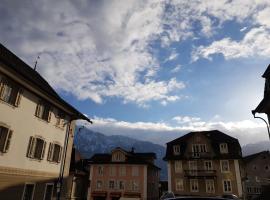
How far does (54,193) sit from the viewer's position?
2289cm

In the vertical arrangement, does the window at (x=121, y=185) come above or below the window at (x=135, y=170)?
below

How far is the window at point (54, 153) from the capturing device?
73.3 feet

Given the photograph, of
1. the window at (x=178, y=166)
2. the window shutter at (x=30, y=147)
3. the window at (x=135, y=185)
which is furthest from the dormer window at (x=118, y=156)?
the window shutter at (x=30, y=147)

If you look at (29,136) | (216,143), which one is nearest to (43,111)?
(29,136)

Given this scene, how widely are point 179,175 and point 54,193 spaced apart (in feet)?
105

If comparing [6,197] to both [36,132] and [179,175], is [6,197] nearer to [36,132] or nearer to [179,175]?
[36,132]

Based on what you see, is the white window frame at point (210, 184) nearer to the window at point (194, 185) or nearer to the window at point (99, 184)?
the window at point (194, 185)

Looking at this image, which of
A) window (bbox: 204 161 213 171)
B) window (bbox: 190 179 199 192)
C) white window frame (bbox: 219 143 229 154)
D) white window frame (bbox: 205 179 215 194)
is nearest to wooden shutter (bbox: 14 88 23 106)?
window (bbox: 190 179 199 192)

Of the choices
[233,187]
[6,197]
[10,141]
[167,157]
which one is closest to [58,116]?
[10,141]

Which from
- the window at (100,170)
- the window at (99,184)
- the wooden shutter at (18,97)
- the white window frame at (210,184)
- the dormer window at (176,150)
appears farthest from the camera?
the window at (100,170)

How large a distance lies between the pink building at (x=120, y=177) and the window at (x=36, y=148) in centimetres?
3583

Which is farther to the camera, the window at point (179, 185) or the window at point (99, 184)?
the window at point (99, 184)

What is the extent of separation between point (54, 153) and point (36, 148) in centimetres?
322

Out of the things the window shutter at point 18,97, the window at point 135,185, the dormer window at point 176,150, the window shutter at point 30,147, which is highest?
the dormer window at point 176,150
